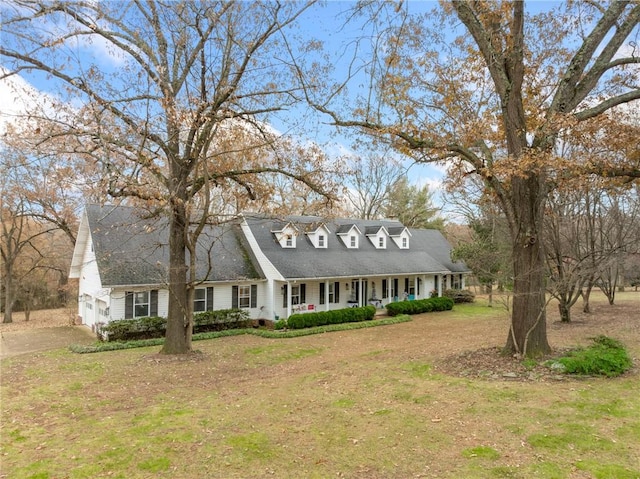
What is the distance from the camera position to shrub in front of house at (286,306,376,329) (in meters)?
19.3

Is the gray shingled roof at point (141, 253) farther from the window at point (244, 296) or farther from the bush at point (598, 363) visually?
the bush at point (598, 363)

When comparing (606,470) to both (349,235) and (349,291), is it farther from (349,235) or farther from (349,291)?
(349,235)

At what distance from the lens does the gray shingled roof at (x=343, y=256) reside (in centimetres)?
2180

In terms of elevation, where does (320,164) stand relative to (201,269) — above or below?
above

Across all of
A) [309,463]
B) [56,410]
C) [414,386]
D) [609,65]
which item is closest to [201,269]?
[56,410]

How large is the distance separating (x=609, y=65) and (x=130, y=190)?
39.0 ft

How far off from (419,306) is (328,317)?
6854 millimetres

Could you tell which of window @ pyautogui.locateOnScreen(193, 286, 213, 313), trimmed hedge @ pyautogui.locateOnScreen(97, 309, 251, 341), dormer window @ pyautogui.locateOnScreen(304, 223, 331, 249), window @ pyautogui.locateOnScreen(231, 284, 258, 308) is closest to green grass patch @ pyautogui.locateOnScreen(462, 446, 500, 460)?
trimmed hedge @ pyautogui.locateOnScreen(97, 309, 251, 341)

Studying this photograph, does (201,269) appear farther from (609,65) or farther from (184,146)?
(609,65)

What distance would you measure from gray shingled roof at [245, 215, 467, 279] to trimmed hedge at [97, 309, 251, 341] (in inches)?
122

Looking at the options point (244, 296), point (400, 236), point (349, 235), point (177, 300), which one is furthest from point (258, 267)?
point (400, 236)

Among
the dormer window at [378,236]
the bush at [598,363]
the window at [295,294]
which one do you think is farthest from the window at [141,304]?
the bush at [598,363]

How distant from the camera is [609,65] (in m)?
9.67

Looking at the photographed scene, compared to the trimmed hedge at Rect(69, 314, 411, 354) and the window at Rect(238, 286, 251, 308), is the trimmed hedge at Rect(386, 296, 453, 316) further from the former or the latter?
the window at Rect(238, 286, 251, 308)
